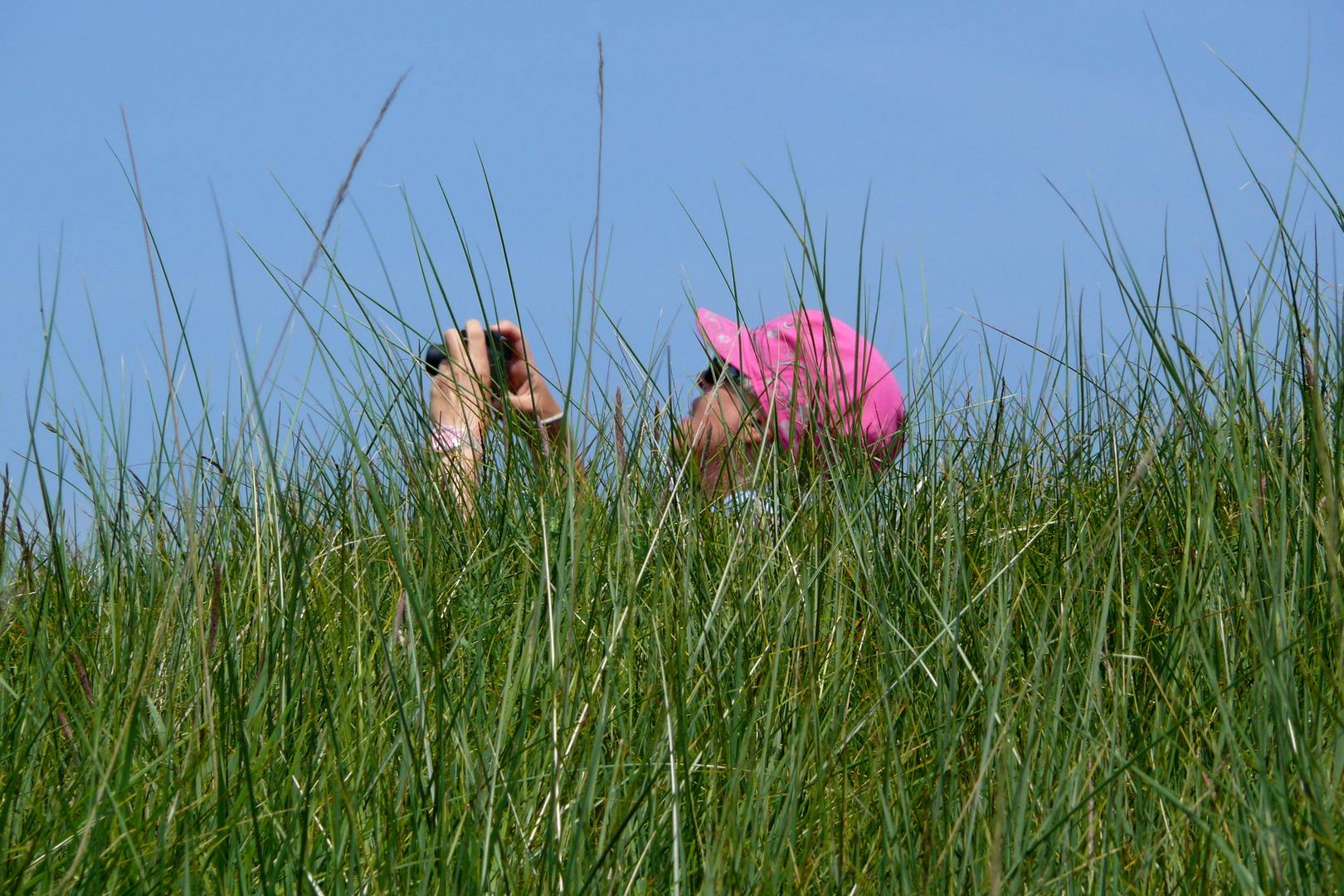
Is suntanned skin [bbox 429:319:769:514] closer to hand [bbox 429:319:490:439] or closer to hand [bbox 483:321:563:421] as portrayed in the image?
hand [bbox 429:319:490:439]

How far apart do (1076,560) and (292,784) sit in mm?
1015

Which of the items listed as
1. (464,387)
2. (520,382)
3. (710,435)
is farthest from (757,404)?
(520,382)

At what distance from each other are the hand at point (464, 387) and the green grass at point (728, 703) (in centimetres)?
19

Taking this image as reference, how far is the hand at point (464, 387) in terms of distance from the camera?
1.72 metres

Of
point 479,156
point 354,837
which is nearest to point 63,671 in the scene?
point 354,837

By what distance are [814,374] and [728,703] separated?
0.85m

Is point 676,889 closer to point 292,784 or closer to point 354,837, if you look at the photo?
point 354,837

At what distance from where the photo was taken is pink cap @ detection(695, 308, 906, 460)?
1499 mm

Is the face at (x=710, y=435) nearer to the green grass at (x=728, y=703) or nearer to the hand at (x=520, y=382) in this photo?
the green grass at (x=728, y=703)

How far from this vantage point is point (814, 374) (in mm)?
1811

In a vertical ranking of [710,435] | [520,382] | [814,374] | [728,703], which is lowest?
[728,703]

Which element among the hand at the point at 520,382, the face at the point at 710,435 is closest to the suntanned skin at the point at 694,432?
the face at the point at 710,435

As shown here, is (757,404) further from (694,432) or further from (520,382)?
(520,382)

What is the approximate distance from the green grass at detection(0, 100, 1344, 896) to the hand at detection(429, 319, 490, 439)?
7.5 inches
